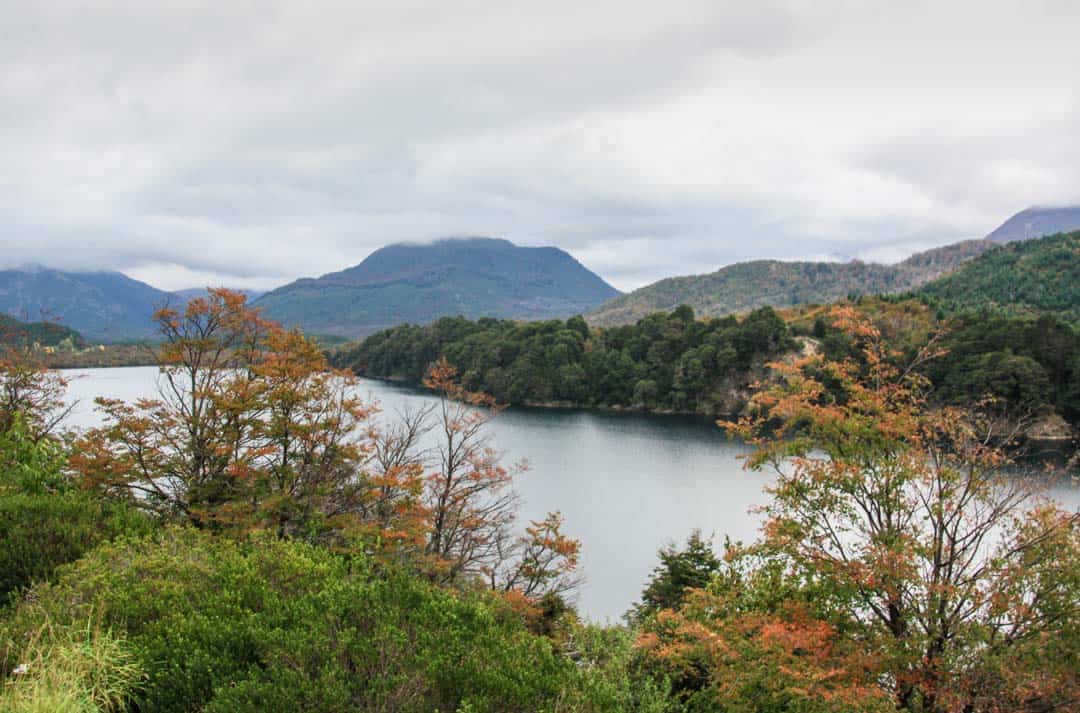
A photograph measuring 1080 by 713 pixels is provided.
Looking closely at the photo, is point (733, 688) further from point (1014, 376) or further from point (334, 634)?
point (1014, 376)

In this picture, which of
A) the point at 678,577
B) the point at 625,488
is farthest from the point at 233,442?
the point at 625,488

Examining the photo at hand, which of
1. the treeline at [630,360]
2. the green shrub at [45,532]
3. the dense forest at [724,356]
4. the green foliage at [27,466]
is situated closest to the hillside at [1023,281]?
the dense forest at [724,356]

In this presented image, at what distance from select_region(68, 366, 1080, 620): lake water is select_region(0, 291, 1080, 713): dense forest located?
5.69 m

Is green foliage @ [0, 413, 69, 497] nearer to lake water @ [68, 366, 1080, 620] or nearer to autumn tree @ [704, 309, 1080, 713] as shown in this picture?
lake water @ [68, 366, 1080, 620]

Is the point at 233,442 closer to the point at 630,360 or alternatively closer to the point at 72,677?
the point at 72,677

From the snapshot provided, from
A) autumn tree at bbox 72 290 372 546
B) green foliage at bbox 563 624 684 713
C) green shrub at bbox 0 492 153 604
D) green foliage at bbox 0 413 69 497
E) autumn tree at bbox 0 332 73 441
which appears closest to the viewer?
green foliage at bbox 563 624 684 713

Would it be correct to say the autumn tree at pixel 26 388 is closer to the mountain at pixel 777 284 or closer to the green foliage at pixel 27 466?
the green foliage at pixel 27 466

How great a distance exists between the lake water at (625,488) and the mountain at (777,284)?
104146 mm

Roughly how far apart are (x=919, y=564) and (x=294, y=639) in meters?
9.56

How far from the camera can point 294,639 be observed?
182 inches

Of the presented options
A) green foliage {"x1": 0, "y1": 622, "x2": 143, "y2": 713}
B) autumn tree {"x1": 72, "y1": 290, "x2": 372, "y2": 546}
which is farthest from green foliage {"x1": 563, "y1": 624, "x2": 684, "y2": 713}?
autumn tree {"x1": 72, "y1": 290, "x2": 372, "y2": 546}

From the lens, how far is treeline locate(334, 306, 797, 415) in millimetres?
70125

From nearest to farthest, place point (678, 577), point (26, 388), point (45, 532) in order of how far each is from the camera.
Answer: point (45, 532)
point (678, 577)
point (26, 388)

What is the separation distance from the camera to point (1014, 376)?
51156 millimetres
